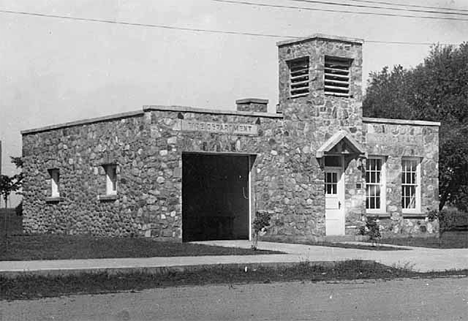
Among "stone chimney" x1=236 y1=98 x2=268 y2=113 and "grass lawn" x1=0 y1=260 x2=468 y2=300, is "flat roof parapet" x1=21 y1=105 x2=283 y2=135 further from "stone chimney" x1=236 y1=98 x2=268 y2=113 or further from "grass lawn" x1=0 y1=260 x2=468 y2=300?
"grass lawn" x1=0 y1=260 x2=468 y2=300

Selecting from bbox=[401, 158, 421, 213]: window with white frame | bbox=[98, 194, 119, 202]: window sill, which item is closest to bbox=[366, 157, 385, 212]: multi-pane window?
bbox=[401, 158, 421, 213]: window with white frame

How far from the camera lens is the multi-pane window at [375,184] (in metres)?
32.0

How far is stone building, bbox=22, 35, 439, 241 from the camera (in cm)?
2759

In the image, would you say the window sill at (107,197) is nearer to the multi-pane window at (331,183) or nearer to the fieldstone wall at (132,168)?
the fieldstone wall at (132,168)

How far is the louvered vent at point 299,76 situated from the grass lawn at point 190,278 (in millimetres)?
10474

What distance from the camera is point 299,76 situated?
97.5 ft

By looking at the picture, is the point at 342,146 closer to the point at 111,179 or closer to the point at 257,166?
the point at 257,166

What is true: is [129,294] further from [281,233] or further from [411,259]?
[281,233]

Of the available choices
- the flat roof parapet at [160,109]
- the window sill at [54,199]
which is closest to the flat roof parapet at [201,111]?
the flat roof parapet at [160,109]

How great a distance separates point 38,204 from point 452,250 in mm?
16045

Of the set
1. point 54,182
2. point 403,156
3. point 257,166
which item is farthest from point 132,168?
point 403,156

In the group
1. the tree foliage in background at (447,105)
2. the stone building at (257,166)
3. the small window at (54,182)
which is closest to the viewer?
the stone building at (257,166)

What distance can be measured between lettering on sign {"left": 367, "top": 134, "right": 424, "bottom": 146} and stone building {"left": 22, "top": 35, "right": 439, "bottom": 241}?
0.17 ft

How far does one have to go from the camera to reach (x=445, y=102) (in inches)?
1832
